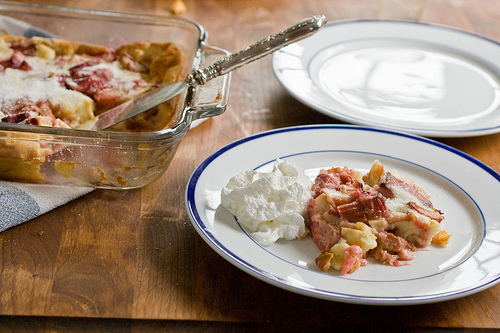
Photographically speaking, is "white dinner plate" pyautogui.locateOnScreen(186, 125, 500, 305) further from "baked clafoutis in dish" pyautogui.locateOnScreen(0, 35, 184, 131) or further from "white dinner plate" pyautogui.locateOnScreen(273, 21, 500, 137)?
"baked clafoutis in dish" pyautogui.locateOnScreen(0, 35, 184, 131)

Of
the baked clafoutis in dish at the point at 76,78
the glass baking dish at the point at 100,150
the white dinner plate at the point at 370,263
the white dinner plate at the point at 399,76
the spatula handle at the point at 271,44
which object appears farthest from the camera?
the white dinner plate at the point at 399,76

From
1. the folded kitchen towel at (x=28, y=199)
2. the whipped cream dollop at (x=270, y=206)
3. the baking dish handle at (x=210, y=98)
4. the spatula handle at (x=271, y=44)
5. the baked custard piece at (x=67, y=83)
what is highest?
the spatula handle at (x=271, y=44)

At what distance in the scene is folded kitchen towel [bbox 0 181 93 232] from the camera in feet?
3.63

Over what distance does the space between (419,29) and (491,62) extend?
10.4 inches

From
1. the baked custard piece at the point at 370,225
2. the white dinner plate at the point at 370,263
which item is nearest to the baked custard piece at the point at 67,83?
the white dinner plate at the point at 370,263

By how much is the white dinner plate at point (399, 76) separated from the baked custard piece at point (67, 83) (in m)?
0.33

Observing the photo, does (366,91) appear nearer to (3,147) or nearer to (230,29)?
(230,29)

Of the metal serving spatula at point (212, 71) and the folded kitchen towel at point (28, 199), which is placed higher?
the metal serving spatula at point (212, 71)

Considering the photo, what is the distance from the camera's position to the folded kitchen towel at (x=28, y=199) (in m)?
1.11

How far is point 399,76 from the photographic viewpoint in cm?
175

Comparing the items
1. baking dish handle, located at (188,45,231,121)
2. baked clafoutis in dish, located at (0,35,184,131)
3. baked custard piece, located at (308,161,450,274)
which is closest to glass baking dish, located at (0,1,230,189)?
baking dish handle, located at (188,45,231,121)

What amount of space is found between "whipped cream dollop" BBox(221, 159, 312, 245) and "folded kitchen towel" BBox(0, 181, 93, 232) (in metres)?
0.33

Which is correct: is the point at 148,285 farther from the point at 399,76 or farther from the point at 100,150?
the point at 399,76

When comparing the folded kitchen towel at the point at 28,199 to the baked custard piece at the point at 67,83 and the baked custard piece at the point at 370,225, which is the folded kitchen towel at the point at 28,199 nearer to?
the baked custard piece at the point at 67,83
